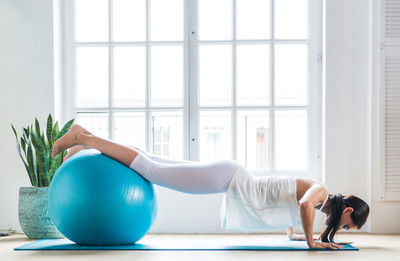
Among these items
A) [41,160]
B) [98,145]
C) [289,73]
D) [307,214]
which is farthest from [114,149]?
[289,73]

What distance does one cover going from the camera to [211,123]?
Answer: 4.39m

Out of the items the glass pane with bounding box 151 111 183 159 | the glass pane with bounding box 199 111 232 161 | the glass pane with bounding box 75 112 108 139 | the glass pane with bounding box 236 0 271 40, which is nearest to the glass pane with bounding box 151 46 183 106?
the glass pane with bounding box 151 111 183 159

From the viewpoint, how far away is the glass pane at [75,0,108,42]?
4477 mm

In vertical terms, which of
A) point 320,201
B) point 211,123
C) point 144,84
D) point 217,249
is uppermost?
point 144,84

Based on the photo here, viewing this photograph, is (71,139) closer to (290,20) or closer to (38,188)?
(38,188)

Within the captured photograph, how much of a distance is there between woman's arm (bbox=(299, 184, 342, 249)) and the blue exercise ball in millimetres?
955

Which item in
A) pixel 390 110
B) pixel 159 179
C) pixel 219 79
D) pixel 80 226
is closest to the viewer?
pixel 80 226

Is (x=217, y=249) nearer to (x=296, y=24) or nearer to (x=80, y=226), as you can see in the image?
(x=80, y=226)

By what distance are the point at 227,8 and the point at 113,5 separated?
3.37 ft

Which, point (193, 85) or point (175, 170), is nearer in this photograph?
point (175, 170)

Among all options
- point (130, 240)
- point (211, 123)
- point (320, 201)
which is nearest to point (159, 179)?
point (130, 240)

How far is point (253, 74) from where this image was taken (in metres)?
4.38

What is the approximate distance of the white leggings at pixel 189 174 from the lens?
3.15m

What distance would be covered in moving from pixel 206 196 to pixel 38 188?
138 cm
